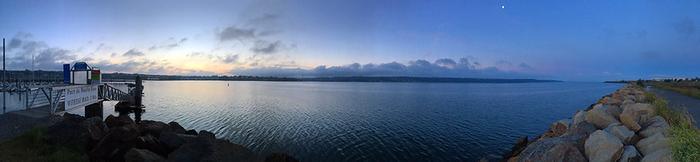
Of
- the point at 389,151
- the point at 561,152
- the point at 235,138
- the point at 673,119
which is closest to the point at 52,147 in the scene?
the point at 235,138

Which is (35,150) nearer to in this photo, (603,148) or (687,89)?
(603,148)

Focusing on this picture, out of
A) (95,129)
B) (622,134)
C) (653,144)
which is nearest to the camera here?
(653,144)

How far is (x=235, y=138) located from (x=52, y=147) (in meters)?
12.0

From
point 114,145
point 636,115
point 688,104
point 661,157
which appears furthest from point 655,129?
point 688,104

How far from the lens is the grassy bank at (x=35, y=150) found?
11.9 meters

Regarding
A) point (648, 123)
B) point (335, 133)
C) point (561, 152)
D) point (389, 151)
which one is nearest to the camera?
point (561, 152)

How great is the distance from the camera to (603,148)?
8.27 m

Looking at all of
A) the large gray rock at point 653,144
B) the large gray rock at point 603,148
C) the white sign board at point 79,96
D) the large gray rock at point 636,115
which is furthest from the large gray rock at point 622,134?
the white sign board at point 79,96

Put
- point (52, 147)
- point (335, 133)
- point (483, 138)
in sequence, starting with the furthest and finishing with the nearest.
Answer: point (335, 133) < point (483, 138) < point (52, 147)

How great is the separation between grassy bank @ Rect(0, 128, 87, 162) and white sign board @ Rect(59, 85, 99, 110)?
13.8 metres

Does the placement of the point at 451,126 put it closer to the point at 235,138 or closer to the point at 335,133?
the point at 335,133

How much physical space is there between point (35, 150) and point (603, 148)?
1665 centimetres

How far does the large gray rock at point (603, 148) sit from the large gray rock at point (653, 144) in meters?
0.68

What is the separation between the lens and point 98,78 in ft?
125
